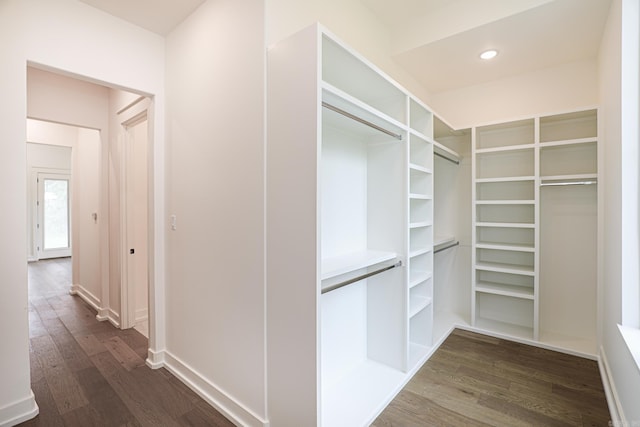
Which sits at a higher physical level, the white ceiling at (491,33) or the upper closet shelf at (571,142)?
the white ceiling at (491,33)

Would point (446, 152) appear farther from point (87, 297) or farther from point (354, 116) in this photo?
point (87, 297)

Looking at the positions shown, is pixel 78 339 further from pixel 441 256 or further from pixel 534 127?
pixel 534 127

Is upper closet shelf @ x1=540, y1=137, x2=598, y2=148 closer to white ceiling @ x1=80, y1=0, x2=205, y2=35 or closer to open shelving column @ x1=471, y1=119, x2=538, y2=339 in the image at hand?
open shelving column @ x1=471, y1=119, x2=538, y2=339

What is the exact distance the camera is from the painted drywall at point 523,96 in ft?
9.41

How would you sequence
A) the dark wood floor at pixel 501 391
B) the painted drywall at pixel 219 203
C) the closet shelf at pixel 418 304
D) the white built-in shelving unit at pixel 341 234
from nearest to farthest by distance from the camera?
the white built-in shelving unit at pixel 341 234, the painted drywall at pixel 219 203, the dark wood floor at pixel 501 391, the closet shelf at pixel 418 304

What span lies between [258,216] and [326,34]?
100 cm

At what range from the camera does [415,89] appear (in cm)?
335

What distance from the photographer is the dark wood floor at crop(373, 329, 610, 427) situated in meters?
1.90

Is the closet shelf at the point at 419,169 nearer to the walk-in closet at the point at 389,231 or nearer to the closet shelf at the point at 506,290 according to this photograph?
the walk-in closet at the point at 389,231

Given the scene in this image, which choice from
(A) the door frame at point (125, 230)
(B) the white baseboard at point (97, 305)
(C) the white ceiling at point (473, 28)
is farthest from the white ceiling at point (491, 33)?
(B) the white baseboard at point (97, 305)

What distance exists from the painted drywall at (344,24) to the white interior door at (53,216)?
8.72m

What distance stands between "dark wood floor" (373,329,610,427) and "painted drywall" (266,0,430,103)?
2.45 metres

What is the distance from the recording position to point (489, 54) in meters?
2.78

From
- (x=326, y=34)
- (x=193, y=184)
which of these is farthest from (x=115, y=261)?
(x=326, y=34)
